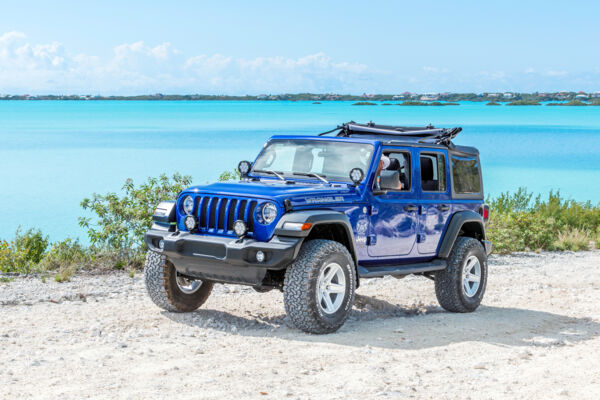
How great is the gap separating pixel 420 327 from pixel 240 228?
2379 mm

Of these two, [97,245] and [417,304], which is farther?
[97,245]

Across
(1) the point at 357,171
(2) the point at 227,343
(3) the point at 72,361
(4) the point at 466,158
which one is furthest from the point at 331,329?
(4) the point at 466,158

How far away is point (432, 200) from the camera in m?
9.76

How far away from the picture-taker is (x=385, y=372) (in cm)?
702

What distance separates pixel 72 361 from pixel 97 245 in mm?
6710

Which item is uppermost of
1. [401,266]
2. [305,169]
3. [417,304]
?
[305,169]

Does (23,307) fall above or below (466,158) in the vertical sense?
below

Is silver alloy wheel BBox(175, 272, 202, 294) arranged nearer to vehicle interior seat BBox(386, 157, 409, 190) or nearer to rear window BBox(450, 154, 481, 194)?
vehicle interior seat BBox(386, 157, 409, 190)

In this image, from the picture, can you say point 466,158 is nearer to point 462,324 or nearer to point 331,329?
point 462,324

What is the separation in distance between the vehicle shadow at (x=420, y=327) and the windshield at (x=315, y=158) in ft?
5.46

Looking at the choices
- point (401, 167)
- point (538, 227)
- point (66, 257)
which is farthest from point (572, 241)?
point (66, 257)

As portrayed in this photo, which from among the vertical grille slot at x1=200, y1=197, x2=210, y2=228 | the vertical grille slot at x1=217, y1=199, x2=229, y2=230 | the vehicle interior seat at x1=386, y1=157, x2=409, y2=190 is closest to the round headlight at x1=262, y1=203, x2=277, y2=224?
the vertical grille slot at x1=217, y1=199, x2=229, y2=230

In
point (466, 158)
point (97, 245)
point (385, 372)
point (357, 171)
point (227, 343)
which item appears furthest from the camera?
point (97, 245)

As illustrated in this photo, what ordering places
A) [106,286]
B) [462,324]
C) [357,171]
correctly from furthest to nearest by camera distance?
[106,286]
[462,324]
[357,171]
